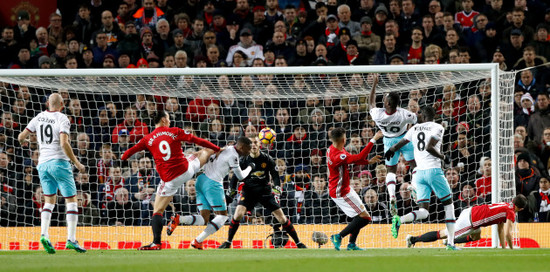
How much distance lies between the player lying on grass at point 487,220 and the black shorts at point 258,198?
2330mm

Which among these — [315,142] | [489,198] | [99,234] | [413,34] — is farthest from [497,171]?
[99,234]

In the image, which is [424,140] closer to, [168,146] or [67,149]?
[168,146]

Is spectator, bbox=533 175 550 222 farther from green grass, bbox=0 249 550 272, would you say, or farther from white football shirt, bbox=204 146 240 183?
white football shirt, bbox=204 146 240 183

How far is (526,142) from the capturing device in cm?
1412

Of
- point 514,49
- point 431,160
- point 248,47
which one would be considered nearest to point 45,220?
point 431,160

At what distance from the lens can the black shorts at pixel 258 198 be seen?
1249 centimetres

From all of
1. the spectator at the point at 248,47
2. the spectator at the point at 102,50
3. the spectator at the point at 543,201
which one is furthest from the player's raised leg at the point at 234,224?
the spectator at the point at 102,50

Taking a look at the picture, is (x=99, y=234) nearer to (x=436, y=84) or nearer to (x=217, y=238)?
(x=217, y=238)

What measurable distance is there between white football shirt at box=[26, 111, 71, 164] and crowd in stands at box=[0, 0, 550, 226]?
2.51 m

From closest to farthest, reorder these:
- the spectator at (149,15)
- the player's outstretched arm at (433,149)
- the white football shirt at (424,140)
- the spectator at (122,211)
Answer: the player's outstretched arm at (433,149) → the white football shirt at (424,140) → the spectator at (122,211) → the spectator at (149,15)

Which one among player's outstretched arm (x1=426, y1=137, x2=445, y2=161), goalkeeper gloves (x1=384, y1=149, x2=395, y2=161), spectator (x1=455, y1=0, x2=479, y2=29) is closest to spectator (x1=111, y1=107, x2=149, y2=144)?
goalkeeper gloves (x1=384, y1=149, x2=395, y2=161)

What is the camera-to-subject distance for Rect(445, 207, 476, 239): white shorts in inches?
442

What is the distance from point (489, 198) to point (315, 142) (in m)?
3.12

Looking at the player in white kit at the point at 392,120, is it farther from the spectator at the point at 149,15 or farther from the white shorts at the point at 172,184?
the spectator at the point at 149,15
